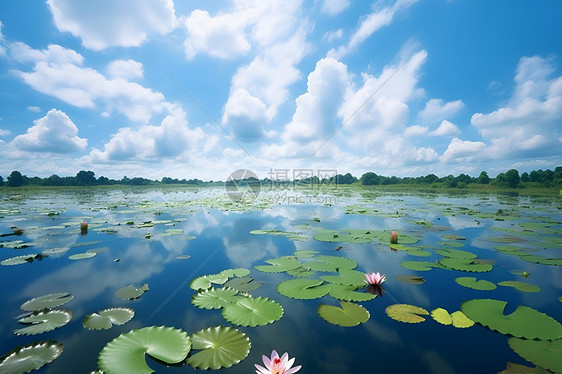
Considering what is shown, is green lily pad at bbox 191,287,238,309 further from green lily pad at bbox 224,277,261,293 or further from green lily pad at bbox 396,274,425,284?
green lily pad at bbox 396,274,425,284

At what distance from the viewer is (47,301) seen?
9.04 feet

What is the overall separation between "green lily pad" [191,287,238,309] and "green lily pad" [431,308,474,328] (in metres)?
2.23

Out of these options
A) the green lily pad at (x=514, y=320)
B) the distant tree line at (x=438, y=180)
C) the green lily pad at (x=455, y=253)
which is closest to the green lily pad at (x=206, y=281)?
the green lily pad at (x=514, y=320)

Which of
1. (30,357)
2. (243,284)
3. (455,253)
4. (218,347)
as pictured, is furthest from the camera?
(455,253)

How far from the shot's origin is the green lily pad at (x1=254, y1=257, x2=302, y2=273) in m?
3.83

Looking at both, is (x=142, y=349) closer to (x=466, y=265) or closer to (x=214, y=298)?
(x=214, y=298)

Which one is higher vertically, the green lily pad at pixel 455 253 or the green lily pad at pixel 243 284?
the green lily pad at pixel 455 253

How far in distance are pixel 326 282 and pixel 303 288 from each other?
1.34 ft

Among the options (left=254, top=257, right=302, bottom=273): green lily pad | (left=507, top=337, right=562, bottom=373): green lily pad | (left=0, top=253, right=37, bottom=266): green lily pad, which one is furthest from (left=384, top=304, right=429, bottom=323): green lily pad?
(left=0, top=253, right=37, bottom=266): green lily pad

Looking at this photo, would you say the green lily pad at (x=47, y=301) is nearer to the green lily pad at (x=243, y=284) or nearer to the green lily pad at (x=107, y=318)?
the green lily pad at (x=107, y=318)

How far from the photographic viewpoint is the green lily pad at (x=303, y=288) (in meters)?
2.89

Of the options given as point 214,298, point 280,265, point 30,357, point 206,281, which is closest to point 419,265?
point 280,265

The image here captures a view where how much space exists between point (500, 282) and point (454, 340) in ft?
6.68

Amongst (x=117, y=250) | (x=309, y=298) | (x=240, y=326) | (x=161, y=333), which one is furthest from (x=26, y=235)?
(x=309, y=298)
